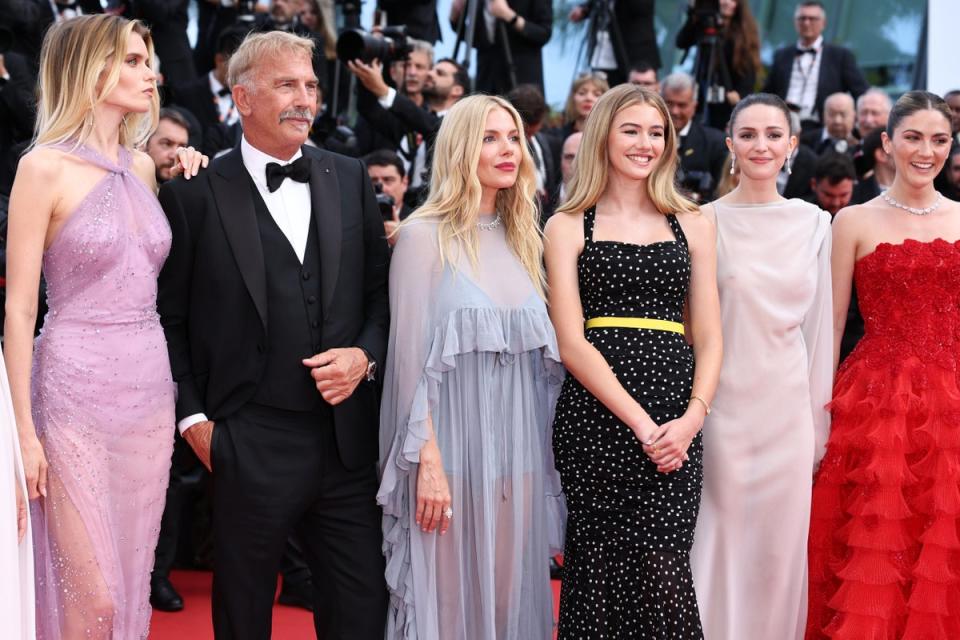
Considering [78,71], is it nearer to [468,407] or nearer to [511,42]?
[468,407]

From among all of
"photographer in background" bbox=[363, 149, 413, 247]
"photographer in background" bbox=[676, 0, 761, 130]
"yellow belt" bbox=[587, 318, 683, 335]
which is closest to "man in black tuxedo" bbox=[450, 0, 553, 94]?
"photographer in background" bbox=[676, 0, 761, 130]

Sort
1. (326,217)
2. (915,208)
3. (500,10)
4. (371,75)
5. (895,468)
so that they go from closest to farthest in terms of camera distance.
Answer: (326,217) → (895,468) → (915,208) → (371,75) → (500,10)

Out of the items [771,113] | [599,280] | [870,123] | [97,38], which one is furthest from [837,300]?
[870,123]

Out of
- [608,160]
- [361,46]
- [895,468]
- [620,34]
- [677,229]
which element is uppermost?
[620,34]

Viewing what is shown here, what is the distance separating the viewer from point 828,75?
8305 millimetres

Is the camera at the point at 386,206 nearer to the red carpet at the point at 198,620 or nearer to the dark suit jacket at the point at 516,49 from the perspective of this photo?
the red carpet at the point at 198,620

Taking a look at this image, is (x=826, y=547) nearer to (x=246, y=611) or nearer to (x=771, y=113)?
(x=771, y=113)

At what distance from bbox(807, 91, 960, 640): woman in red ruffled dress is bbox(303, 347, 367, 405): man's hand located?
1537 millimetres

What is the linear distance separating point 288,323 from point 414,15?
182 inches

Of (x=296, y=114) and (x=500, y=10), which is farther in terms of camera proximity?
(x=500, y=10)

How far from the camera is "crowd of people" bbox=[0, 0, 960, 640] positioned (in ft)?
10.2

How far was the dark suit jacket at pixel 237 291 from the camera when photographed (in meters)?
3.28

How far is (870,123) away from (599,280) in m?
4.57

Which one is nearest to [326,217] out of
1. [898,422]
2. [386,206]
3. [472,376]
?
[472,376]
